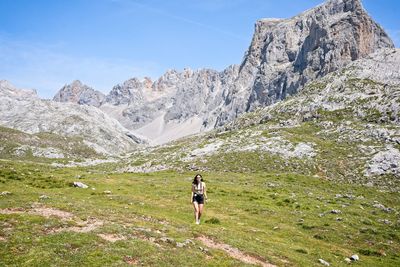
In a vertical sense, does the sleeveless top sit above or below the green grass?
above

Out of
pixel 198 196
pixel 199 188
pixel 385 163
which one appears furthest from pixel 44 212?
pixel 385 163

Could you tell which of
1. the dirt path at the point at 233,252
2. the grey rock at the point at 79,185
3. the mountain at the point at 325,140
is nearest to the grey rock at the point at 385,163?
the mountain at the point at 325,140

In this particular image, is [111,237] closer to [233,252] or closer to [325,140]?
[233,252]

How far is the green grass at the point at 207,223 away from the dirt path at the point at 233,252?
77cm

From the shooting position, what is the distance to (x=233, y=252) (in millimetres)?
26719

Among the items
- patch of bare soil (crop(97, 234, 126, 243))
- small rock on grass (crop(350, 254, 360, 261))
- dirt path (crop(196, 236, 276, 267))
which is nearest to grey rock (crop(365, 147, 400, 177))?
small rock on grass (crop(350, 254, 360, 261))

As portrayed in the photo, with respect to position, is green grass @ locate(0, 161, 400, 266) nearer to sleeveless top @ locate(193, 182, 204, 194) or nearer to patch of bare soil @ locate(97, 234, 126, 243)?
patch of bare soil @ locate(97, 234, 126, 243)

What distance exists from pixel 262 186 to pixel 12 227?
43.4 meters

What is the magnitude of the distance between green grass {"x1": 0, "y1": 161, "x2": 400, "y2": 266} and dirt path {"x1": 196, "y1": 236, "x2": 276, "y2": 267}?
2.52 ft

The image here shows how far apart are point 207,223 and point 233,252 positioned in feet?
29.6

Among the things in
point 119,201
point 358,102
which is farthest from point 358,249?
point 358,102

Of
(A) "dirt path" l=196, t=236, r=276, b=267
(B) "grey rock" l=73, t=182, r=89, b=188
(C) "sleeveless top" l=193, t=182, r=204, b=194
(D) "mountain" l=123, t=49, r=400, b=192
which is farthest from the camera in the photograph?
(D) "mountain" l=123, t=49, r=400, b=192

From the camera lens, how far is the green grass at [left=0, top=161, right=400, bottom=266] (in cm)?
2245

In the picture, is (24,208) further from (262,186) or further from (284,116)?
(284,116)
